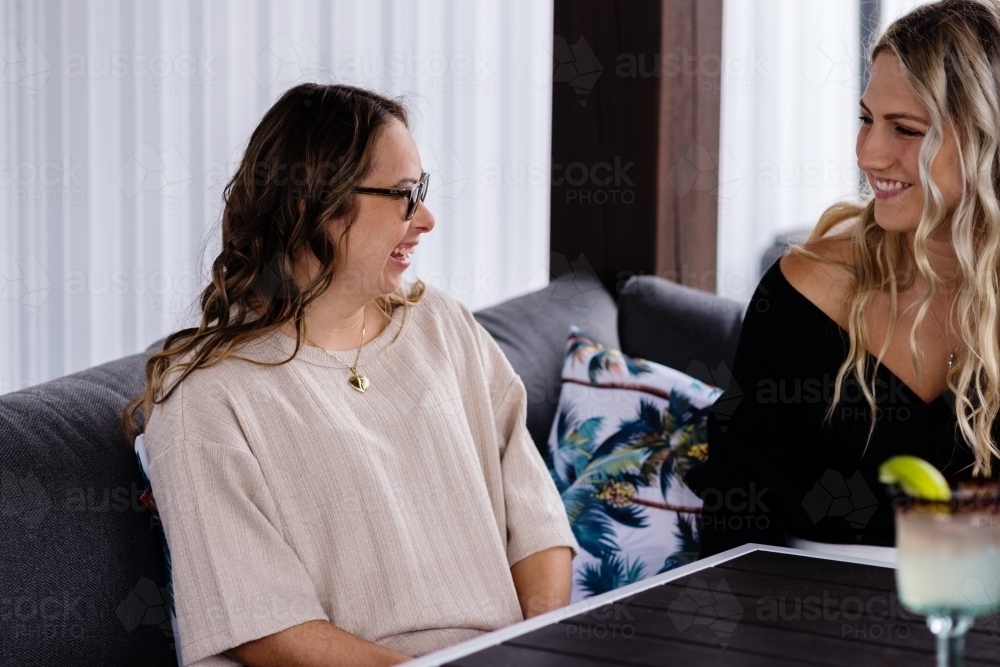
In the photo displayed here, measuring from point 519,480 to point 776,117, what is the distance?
2.00m

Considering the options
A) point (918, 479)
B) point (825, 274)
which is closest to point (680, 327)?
point (825, 274)

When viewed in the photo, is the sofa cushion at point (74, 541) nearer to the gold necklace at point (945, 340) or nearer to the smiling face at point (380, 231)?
the smiling face at point (380, 231)

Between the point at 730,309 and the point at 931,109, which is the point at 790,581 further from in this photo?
the point at 730,309

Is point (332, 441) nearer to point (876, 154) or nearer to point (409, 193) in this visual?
point (409, 193)

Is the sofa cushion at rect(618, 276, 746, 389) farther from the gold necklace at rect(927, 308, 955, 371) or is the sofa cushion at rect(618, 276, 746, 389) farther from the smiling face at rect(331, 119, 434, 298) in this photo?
the smiling face at rect(331, 119, 434, 298)

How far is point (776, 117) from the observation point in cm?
341

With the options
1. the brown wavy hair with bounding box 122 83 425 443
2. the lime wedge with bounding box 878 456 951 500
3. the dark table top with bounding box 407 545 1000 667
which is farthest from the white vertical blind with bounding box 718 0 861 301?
the lime wedge with bounding box 878 456 951 500

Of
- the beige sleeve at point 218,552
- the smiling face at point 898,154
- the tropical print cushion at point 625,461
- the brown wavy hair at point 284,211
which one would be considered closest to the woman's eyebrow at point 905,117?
the smiling face at point 898,154

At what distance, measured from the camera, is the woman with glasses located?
1.46 meters

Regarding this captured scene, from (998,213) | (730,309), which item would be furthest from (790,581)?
(730,309)

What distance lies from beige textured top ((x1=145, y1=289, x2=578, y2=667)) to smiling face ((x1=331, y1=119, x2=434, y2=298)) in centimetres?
12

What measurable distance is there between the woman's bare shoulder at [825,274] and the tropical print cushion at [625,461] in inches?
15.8

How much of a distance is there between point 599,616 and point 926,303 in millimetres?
884

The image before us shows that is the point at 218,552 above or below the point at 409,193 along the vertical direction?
below
